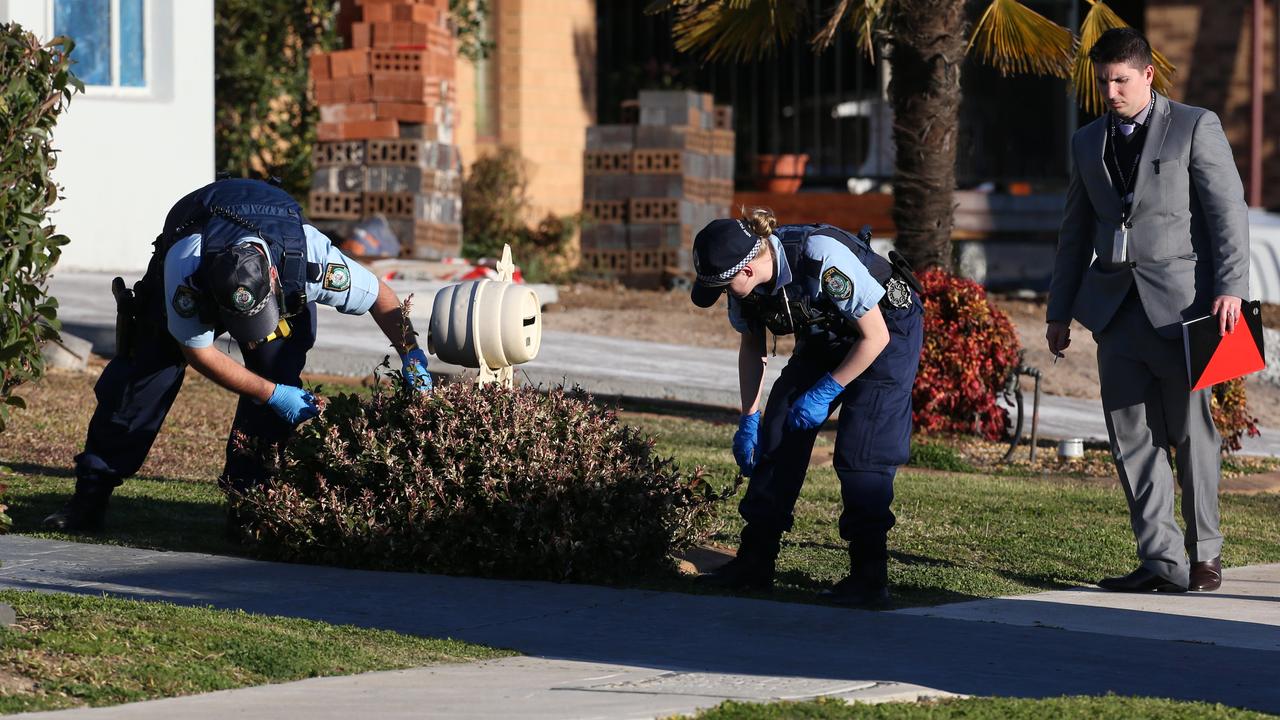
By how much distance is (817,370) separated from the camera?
6.16 m

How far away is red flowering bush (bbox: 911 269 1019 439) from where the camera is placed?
10.9 meters

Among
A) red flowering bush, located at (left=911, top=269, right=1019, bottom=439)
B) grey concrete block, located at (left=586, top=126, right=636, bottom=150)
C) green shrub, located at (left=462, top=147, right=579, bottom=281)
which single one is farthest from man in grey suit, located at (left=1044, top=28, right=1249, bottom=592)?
green shrub, located at (left=462, top=147, right=579, bottom=281)

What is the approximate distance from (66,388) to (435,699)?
23.3 ft

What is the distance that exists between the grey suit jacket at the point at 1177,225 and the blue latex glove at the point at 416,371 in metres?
2.46

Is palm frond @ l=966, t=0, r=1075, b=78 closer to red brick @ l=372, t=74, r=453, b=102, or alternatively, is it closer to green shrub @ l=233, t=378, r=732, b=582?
red brick @ l=372, t=74, r=453, b=102

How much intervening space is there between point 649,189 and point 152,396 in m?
12.6

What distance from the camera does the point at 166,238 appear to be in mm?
6613

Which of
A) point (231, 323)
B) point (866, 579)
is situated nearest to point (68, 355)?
point (231, 323)

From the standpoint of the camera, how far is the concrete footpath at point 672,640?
449cm

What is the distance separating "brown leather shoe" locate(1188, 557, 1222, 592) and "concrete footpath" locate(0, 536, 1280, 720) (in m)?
0.05

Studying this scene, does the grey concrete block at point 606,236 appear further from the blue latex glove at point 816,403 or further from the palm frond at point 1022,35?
the blue latex glove at point 816,403

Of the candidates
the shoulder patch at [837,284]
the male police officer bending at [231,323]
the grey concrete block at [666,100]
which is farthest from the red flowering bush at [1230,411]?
the grey concrete block at [666,100]

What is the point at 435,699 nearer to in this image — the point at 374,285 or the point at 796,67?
the point at 374,285

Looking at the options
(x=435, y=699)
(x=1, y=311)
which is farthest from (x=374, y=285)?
(x=435, y=699)
